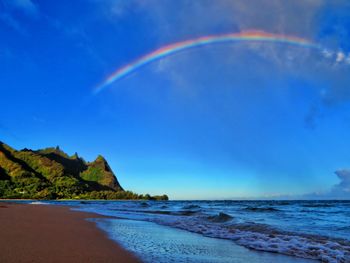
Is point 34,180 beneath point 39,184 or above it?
above

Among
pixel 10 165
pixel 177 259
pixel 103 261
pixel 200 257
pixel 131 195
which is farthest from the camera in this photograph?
pixel 10 165

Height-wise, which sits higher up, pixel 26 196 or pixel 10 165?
pixel 10 165

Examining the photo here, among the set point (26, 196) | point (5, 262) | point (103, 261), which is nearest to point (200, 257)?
point (103, 261)

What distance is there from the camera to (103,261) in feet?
20.3

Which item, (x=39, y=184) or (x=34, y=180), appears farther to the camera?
(x=34, y=180)

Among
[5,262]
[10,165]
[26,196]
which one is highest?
[10,165]

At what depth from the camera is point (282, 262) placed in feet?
23.4

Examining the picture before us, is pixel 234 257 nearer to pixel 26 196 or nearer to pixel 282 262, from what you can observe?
pixel 282 262

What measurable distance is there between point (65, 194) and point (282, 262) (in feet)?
451

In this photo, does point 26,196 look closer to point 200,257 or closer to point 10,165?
point 10,165

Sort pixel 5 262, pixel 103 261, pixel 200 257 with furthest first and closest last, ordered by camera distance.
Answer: pixel 200 257 → pixel 103 261 → pixel 5 262

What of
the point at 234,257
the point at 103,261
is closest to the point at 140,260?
the point at 103,261

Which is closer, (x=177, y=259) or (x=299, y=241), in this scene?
(x=177, y=259)

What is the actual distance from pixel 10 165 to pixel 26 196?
5812 centimetres
